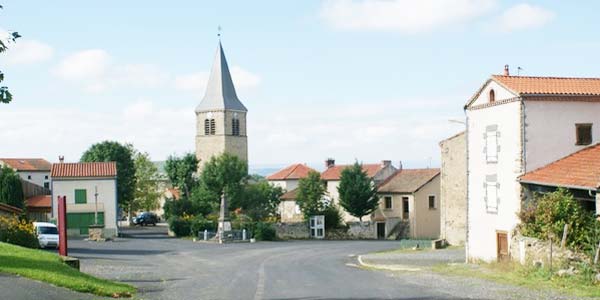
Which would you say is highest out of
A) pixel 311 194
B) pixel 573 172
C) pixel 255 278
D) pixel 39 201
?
pixel 573 172

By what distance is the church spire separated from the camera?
106125mm

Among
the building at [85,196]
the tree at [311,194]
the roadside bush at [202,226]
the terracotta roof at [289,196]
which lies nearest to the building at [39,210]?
the building at [85,196]

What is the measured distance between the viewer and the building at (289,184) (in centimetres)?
8319

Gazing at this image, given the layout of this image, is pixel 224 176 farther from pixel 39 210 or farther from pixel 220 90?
pixel 220 90

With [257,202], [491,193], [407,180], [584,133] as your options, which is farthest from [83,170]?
[584,133]

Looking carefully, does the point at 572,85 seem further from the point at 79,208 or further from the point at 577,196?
the point at 79,208

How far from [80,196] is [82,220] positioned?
178 cm

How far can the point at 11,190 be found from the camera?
197 feet

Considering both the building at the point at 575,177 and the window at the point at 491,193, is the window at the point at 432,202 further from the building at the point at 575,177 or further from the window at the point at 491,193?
the building at the point at 575,177

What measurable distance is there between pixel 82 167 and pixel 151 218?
2913 cm

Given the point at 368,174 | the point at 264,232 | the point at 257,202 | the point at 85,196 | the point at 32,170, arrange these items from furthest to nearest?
the point at 32,170, the point at 368,174, the point at 257,202, the point at 85,196, the point at 264,232

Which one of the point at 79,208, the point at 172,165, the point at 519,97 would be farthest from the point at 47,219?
the point at 519,97

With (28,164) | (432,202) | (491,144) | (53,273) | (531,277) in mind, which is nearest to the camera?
(53,273)

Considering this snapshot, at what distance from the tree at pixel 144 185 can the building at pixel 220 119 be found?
1263 cm
